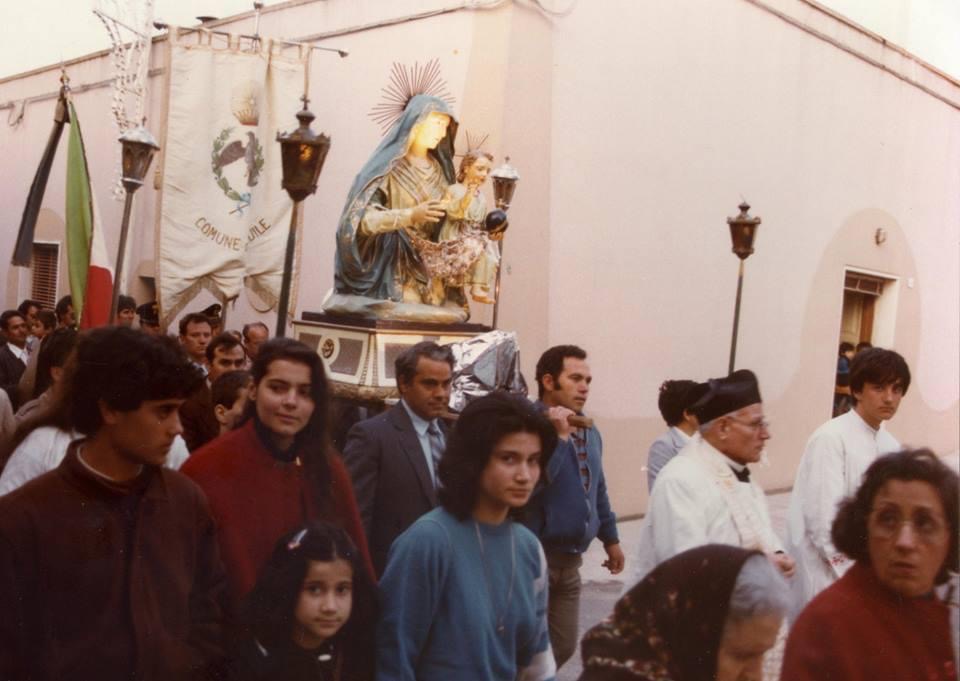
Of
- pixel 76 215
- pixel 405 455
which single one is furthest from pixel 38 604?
pixel 76 215

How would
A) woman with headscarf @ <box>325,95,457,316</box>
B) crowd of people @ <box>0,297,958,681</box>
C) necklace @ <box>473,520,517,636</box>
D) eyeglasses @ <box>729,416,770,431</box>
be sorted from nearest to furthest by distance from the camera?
crowd of people @ <box>0,297,958,681</box> → necklace @ <box>473,520,517,636</box> → eyeglasses @ <box>729,416,770,431</box> → woman with headscarf @ <box>325,95,457,316</box>

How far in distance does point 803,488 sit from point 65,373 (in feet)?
9.52

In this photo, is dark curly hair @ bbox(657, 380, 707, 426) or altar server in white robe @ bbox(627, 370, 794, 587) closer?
altar server in white robe @ bbox(627, 370, 794, 587)

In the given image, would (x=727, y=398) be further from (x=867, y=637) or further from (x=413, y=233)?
(x=413, y=233)

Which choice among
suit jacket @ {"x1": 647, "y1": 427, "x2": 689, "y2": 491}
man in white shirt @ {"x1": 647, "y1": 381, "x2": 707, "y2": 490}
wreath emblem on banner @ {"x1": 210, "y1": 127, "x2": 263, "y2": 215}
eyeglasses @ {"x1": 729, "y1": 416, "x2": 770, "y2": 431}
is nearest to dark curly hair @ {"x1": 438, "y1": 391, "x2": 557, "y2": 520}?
eyeglasses @ {"x1": 729, "y1": 416, "x2": 770, "y2": 431}

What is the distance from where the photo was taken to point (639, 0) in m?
10.1

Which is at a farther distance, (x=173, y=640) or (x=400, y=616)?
(x=400, y=616)

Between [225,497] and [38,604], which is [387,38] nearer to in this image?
[225,497]

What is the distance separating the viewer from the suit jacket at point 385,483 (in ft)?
13.0

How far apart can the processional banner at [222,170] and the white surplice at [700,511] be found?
7.26 metres

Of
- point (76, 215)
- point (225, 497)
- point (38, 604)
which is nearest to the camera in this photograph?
point (38, 604)

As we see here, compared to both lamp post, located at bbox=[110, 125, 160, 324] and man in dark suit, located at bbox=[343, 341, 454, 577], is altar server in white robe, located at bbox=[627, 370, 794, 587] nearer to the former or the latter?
man in dark suit, located at bbox=[343, 341, 454, 577]

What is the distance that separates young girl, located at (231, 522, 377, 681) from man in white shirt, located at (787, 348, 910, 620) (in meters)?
1.87

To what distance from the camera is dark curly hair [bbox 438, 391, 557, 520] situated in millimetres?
2898
